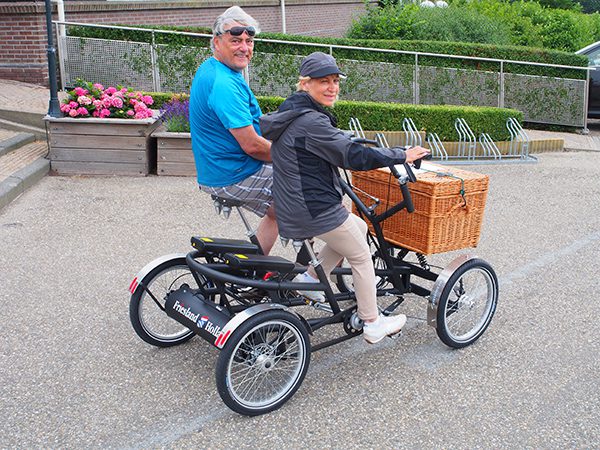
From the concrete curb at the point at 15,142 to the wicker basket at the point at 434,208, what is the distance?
5.75 m

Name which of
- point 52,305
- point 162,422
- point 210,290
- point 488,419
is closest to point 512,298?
point 488,419

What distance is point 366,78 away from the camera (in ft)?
40.8

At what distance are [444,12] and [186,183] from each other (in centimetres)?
1103

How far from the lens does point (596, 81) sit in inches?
548

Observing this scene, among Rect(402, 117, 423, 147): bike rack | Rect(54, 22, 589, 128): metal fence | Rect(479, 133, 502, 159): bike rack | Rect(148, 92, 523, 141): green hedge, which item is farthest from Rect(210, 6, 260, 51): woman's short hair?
A: Rect(479, 133, 502, 159): bike rack

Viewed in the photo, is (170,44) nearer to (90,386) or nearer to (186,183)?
(186,183)

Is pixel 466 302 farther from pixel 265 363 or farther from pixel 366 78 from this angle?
pixel 366 78

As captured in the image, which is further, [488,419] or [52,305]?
[52,305]

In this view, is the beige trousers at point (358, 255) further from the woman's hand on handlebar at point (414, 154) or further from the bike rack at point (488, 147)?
the bike rack at point (488, 147)

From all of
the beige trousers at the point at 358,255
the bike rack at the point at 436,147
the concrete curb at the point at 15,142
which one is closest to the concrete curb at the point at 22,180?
the concrete curb at the point at 15,142

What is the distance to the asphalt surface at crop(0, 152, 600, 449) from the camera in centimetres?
383

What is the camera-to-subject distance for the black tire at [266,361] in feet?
12.7

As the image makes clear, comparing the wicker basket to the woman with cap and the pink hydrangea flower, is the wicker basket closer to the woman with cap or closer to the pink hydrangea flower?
the woman with cap

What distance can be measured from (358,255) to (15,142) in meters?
6.49
